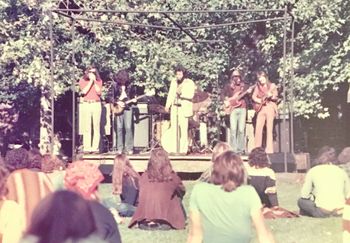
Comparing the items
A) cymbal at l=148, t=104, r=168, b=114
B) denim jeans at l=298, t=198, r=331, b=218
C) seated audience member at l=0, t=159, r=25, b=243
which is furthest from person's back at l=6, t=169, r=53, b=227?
cymbal at l=148, t=104, r=168, b=114

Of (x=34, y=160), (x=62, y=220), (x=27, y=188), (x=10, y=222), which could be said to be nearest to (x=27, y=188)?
(x=27, y=188)

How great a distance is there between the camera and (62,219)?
3539mm

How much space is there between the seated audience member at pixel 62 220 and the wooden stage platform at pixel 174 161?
13450 mm

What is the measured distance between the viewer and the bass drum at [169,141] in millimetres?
17844

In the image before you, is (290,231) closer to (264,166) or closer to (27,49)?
(264,166)

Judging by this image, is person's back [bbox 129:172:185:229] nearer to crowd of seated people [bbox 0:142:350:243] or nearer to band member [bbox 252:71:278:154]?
crowd of seated people [bbox 0:142:350:243]

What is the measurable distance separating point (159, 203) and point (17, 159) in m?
3.95

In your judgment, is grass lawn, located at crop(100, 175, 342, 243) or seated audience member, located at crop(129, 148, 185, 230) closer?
grass lawn, located at crop(100, 175, 342, 243)

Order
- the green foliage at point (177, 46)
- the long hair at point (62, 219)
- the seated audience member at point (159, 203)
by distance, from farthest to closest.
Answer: the green foliage at point (177, 46), the seated audience member at point (159, 203), the long hair at point (62, 219)

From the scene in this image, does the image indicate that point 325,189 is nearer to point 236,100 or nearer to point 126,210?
point 126,210

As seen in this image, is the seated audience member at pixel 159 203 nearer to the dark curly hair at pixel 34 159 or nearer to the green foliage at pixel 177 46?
the dark curly hair at pixel 34 159

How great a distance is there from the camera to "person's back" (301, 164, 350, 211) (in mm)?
11438

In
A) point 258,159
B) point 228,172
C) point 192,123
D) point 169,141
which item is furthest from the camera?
point 192,123

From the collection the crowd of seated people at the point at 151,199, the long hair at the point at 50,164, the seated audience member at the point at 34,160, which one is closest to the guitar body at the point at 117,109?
the crowd of seated people at the point at 151,199
